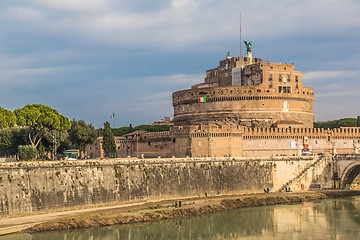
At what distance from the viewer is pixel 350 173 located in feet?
205

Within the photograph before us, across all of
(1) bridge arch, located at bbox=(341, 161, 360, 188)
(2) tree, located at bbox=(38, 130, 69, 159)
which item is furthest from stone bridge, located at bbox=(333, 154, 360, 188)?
(2) tree, located at bbox=(38, 130, 69, 159)

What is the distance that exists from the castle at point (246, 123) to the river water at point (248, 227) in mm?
14232

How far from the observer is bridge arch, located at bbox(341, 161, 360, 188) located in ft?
203

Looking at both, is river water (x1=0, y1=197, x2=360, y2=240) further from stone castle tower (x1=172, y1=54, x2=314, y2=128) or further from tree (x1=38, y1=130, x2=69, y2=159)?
tree (x1=38, y1=130, x2=69, y2=159)

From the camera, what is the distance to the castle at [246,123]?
6344 cm

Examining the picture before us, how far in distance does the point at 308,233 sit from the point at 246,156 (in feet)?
78.2

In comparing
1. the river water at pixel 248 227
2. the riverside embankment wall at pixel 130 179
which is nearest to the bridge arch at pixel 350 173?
the riverside embankment wall at pixel 130 179

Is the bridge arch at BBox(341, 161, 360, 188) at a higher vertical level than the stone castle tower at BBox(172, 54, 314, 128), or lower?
lower

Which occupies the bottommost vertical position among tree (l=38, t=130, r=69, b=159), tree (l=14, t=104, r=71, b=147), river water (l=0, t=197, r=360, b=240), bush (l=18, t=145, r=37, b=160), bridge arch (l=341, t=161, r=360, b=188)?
river water (l=0, t=197, r=360, b=240)

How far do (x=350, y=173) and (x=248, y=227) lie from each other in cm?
2431

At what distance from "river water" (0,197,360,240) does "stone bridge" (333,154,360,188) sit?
1095 cm

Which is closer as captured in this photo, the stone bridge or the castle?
the stone bridge

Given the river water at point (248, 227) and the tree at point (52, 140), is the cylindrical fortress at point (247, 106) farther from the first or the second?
the river water at point (248, 227)

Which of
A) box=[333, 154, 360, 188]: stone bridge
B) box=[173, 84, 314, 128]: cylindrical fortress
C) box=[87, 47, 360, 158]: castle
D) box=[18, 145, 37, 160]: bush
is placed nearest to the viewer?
box=[18, 145, 37, 160]: bush
